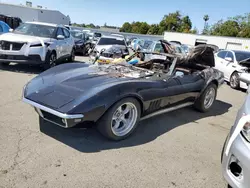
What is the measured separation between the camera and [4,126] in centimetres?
360

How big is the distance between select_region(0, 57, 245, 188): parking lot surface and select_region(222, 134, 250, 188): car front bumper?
0.56 meters

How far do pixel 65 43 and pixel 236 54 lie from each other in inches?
287

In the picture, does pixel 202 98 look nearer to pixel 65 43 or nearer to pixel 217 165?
pixel 217 165

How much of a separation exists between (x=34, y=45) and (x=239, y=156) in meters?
6.99

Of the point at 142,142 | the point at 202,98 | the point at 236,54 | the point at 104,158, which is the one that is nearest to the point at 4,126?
the point at 104,158

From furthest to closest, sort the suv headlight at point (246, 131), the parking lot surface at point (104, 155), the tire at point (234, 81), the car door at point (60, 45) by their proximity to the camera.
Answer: the tire at point (234, 81), the car door at point (60, 45), the parking lot surface at point (104, 155), the suv headlight at point (246, 131)

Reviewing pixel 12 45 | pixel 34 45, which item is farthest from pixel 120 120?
pixel 12 45

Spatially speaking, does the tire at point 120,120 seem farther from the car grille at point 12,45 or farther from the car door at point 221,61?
the car door at point 221,61

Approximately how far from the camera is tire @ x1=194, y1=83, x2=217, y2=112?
5.20 meters

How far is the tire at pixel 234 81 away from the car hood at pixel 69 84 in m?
6.74

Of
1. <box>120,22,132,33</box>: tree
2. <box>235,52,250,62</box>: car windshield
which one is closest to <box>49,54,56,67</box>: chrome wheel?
<box>235,52,250,62</box>: car windshield

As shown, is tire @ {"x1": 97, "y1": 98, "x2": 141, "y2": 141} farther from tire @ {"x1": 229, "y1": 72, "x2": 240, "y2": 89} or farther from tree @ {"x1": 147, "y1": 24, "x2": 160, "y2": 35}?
tree @ {"x1": 147, "y1": 24, "x2": 160, "y2": 35}

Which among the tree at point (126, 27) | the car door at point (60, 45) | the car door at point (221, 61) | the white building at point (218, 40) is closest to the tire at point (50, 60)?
the car door at point (60, 45)

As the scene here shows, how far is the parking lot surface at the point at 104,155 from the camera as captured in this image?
262cm
